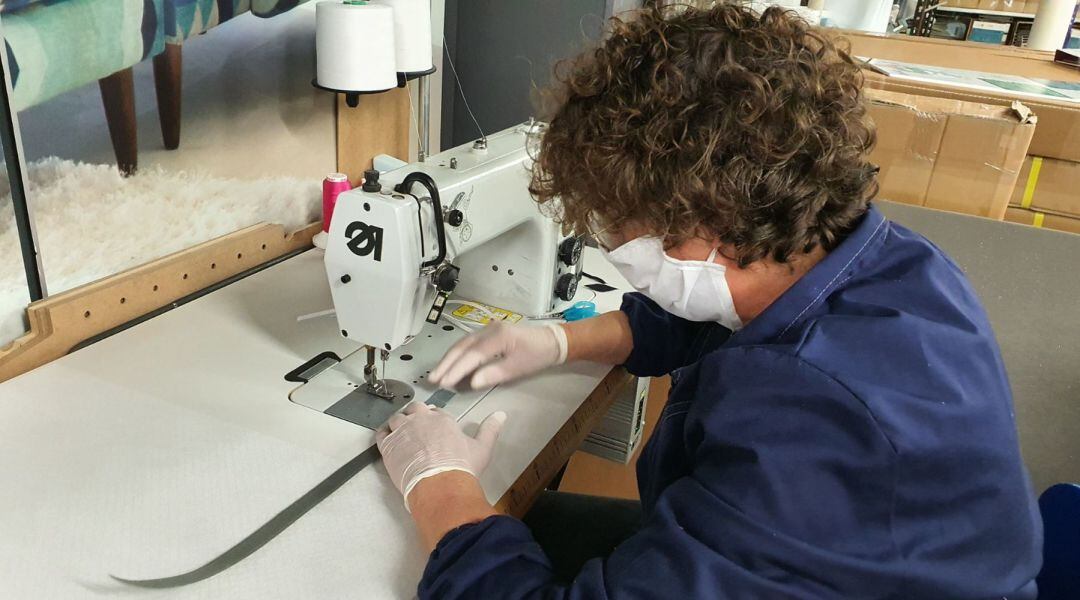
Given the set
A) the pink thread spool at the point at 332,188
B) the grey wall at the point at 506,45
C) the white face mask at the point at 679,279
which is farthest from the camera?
the grey wall at the point at 506,45

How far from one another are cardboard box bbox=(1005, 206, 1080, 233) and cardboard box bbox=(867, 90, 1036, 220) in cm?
5

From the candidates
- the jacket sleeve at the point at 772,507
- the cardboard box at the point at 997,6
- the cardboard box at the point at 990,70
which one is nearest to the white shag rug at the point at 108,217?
the jacket sleeve at the point at 772,507

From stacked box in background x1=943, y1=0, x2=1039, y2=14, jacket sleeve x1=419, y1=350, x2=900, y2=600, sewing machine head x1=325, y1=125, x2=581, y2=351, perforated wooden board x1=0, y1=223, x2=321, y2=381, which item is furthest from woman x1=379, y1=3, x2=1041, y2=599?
stacked box in background x1=943, y1=0, x2=1039, y2=14

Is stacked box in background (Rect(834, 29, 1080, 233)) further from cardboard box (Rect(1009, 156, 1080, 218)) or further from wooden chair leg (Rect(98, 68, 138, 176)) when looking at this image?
wooden chair leg (Rect(98, 68, 138, 176))

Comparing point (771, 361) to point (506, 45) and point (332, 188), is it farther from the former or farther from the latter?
point (506, 45)

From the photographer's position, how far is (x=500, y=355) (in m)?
1.32

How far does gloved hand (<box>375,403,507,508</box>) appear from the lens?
102cm

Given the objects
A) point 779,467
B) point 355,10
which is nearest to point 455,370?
point 779,467

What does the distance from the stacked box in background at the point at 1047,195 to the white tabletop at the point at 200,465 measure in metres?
0.95

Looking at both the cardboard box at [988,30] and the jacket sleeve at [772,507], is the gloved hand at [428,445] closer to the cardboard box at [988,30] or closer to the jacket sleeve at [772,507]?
the jacket sleeve at [772,507]

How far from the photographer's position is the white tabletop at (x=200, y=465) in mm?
902

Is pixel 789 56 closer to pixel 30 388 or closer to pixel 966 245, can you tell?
pixel 966 245

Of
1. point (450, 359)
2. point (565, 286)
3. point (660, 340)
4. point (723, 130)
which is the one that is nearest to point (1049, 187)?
point (660, 340)

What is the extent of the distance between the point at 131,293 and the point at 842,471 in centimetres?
126
